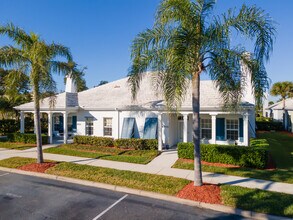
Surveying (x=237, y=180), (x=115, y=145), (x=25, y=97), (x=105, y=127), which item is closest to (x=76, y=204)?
(x=237, y=180)

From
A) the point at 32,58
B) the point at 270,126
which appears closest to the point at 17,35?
the point at 32,58

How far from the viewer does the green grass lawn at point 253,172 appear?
9.50 m

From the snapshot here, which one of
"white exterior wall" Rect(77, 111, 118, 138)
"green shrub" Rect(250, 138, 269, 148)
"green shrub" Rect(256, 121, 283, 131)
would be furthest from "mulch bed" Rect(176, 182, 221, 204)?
"green shrub" Rect(256, 121, 283, 131)

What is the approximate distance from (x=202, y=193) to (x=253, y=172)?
4145mm

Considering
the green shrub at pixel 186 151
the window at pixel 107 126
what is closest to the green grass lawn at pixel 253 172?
the green shrub at pixel 186 151

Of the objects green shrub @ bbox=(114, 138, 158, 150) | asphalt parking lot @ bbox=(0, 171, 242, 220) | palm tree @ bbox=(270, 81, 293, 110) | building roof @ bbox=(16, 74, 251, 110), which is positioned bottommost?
asphalt parking lot @ bbox=(0, 171, 242, 220)

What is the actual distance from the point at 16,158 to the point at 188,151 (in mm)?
10549

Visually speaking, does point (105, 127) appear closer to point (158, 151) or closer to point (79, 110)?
point (79, 110)

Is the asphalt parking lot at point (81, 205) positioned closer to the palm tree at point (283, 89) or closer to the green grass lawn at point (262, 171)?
the green grass lawn at point (262, 171)

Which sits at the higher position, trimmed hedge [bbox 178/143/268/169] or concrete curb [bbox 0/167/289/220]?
trimmed hedge [bbox 178/143/268/169]

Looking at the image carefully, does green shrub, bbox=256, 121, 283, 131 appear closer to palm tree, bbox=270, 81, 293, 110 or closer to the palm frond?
palm tree, bbox=270, 81, 293, 110

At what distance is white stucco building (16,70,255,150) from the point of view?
15.5m

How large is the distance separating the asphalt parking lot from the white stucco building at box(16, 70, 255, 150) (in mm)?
7788

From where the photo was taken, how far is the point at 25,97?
2614 cm
